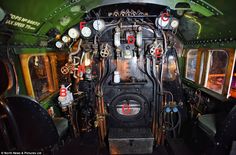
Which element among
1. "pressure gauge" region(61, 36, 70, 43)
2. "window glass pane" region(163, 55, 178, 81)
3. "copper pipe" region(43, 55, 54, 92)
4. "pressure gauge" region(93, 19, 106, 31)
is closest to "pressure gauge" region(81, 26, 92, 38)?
"pressure gauge" region(93, 19, 106, 31)

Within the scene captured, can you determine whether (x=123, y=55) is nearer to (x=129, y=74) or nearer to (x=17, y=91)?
(x=129, y=74)

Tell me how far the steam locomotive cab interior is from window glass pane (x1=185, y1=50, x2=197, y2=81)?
0.03 meters

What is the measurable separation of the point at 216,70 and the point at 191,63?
83cm

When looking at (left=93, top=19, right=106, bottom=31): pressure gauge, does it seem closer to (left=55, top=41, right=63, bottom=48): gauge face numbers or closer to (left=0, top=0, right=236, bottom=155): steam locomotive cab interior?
(left=0, top=0, right=236, bottom=155): steam locomotive cab interior

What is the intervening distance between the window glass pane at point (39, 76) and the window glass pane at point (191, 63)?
425 centimetres

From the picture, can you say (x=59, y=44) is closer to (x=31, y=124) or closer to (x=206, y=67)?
(x=31, y=124)

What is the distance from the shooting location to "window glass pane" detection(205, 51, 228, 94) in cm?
321

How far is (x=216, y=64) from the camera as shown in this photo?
3355 millimetres

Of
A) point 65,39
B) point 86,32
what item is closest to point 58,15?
point 86,32

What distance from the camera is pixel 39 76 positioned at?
3428 mm

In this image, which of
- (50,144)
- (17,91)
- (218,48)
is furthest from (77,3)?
(218,48)

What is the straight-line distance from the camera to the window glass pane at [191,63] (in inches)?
159

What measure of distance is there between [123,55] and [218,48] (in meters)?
2.14

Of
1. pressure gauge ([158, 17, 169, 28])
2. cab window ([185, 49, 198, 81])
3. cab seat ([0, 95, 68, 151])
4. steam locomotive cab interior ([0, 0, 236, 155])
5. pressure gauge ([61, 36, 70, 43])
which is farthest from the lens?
cab window ([185, 49, 198, 81])
